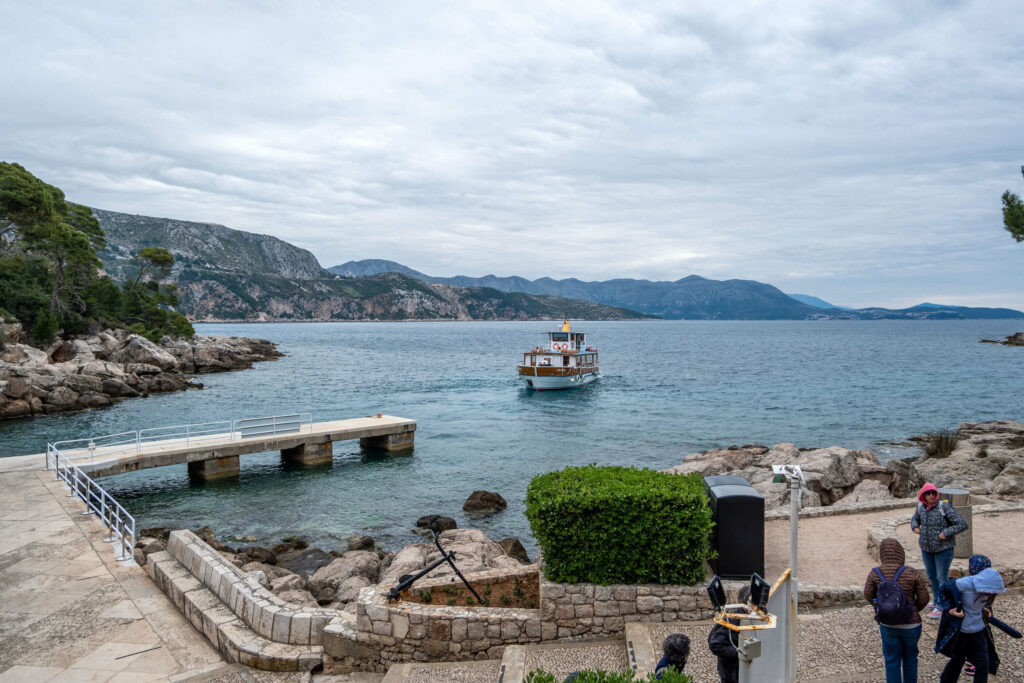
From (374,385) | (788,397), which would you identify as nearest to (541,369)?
(374,385)

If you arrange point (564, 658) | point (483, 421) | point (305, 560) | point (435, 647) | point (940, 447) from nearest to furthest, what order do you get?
1. point (564, 658)
2. point (435, 647)
3. point (305, 560)
4. point (940, 447)
5. point (483, 421)

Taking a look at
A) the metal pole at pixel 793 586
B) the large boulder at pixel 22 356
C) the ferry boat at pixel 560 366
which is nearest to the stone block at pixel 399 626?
the metal pole at pixel 793 586

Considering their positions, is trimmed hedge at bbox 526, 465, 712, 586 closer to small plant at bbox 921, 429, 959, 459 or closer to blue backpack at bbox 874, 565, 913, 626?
blue backpack at bbox 874, 565, 913, 626

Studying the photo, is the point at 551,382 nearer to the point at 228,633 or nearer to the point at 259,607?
the point at 259,607

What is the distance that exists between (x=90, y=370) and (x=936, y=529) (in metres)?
51.2

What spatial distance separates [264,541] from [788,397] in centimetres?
4176

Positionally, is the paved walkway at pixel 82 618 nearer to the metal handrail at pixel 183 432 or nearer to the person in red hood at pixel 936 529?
the metal handrail at pixel 183 432

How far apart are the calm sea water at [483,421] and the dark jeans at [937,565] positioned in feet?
39.3

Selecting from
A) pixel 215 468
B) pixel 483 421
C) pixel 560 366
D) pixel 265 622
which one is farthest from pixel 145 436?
pixel 560 366

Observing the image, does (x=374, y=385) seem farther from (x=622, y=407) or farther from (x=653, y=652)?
(x=653, y=652)

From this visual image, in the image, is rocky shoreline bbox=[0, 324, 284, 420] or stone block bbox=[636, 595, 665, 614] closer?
stone block bbox=[636, 595, 665, 614]

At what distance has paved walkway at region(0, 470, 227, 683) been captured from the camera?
820 cm

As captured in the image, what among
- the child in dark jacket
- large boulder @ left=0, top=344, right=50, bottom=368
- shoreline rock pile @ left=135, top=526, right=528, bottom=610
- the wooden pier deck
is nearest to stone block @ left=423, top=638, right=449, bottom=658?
shoreline rock pile @ left=135, top=526, right=528, bottom=610

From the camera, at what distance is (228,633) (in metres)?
8.69
